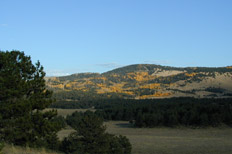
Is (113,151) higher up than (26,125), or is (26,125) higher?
(26,125)

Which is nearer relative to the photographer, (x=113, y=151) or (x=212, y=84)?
(x=113, y=151)

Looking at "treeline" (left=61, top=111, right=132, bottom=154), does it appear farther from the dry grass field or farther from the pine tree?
the dry grass field

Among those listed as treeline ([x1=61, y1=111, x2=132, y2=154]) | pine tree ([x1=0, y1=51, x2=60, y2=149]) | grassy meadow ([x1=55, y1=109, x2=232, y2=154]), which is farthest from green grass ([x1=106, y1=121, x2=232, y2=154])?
pine tree ([x1=0, y1=51, x2=60, y2=149])

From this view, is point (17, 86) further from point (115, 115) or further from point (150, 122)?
point (115, 115)

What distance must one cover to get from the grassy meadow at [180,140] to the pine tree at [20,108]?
8642 millimetres

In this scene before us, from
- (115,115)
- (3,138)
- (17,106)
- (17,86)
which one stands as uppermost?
(17,86)

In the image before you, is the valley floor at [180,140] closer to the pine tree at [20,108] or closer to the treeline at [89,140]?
the treeline at [89,140]

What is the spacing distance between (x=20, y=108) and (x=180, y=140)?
2034 centimetres

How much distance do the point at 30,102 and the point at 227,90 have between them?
13346cm

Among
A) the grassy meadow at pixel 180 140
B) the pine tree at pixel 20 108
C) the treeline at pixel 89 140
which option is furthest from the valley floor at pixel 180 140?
the pine tree at pixel 20 108

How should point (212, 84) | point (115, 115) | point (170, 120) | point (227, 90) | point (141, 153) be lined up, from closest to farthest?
1. point (141, 153)
2. point (170, 120)
3. point (115, 115)
4. point (227, 90)
5. point (212, 84)

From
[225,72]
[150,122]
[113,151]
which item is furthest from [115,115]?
[225,72]

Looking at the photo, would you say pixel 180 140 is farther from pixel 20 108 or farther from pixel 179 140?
pixel 20 108

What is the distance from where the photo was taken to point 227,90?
138 meters
